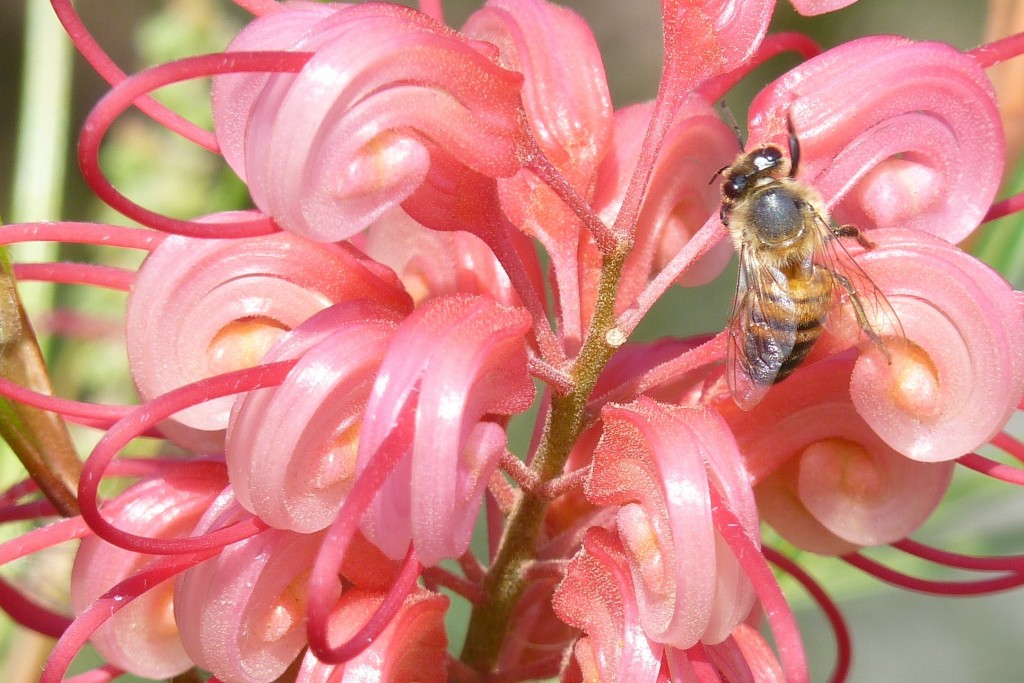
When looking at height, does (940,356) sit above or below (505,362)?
above

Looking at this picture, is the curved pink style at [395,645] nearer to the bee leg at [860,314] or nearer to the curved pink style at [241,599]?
the curved pink style at [241,599]

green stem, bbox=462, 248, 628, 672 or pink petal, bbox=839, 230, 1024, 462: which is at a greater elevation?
pink petal, bbox=839, 230, 1024, 462

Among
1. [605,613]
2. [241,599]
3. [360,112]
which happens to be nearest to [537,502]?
[605,613]

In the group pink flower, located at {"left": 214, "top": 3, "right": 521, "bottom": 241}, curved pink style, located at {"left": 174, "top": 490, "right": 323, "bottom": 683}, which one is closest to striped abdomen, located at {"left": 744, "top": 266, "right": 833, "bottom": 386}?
pink flower, located at {"left": 214, "top": 3, "right": 521, "bottom": 241}

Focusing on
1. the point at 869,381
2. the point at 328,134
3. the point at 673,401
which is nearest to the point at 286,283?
the point at 328,134

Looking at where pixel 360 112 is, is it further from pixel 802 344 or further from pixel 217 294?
pixel 802 344

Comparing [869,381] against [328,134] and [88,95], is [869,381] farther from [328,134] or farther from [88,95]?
[88,95]

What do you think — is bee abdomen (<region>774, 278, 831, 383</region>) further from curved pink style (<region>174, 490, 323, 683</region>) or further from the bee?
curved pink style (<region>174, 490, 323, 683</region>)
